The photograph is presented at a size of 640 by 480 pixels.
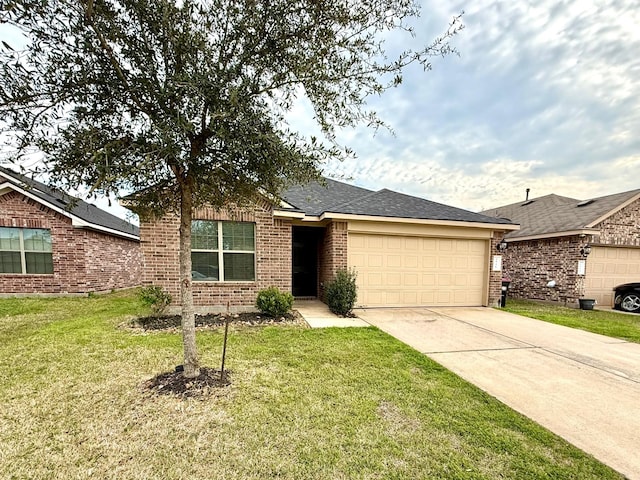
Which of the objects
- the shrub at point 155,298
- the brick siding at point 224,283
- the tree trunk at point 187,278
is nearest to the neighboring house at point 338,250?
the brick siding at point 224,283

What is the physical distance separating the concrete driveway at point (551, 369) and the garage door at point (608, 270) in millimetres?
5824

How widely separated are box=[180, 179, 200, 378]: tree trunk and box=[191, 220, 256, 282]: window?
159 inches

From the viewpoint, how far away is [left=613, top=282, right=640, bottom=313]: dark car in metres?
9.95

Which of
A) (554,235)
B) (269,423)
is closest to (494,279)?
(554,235)

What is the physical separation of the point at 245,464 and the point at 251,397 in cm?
107

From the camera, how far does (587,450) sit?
2.42 m

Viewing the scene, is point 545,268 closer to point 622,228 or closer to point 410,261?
point 622,228

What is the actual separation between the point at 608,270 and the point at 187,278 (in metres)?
14.9

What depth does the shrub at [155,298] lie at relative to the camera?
6.53 metres

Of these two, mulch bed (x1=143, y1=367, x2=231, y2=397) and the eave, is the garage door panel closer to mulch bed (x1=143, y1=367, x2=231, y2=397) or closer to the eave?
the eave

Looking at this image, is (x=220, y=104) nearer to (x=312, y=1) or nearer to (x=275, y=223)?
(x=312, y=1)

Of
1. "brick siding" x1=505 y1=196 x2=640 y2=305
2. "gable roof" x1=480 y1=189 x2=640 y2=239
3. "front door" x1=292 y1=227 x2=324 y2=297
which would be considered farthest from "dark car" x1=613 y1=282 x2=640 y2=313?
"front door" x1=292 y1=227 x2=324 y2=297

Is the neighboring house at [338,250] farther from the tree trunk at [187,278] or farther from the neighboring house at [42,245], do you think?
the neighboring house at [42,245]

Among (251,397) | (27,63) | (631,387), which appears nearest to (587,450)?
(631,387)
